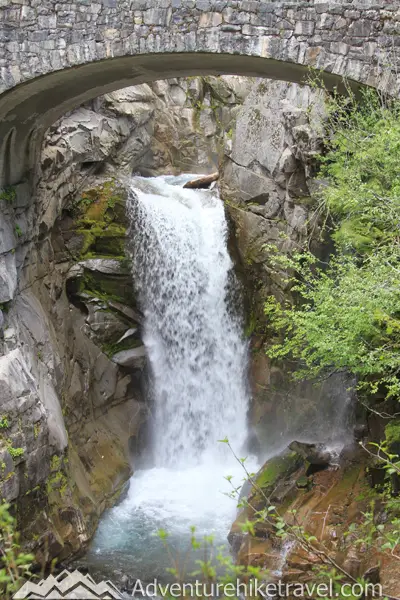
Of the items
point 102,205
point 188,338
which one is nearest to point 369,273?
point 188,338

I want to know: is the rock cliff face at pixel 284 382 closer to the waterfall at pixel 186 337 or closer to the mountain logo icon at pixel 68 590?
the waterfall at pixel 186 337

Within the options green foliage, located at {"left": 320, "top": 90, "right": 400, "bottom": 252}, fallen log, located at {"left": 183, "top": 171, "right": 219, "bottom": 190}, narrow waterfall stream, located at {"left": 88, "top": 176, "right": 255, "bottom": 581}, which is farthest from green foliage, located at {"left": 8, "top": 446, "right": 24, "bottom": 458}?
fallen log, located at {"left": 183, "top": 171, "right": 219, "bottom": 190}

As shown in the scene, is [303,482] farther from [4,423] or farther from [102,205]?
[102,205]

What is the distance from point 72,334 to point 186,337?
281cm

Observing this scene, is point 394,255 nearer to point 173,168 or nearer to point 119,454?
point 119,454

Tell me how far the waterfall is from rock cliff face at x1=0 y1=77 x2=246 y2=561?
0.42 meters

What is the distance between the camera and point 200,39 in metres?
7.95

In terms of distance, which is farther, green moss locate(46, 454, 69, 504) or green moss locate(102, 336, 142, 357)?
green moss locate(102, 336, 142, 357)

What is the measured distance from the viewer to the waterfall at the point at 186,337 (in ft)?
45.9

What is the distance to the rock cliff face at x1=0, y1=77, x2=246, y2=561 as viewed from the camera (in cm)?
947

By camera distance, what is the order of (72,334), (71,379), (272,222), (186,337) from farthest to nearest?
(186,337) → (272,222) → (72,334) → (71,379)

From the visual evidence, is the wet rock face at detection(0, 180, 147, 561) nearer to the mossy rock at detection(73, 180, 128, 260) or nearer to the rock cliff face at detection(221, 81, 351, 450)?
the mossy rock at detection(73, 180, 128, 260)

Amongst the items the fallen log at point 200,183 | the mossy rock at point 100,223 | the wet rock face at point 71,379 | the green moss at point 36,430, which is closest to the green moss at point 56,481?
the wet rock face at point 71,379

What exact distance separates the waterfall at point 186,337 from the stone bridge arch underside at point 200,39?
5682mm
